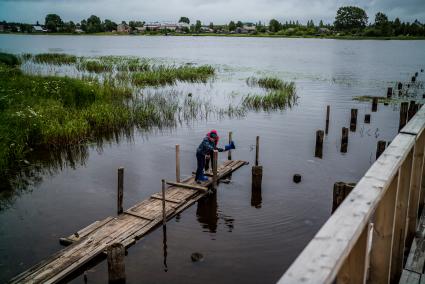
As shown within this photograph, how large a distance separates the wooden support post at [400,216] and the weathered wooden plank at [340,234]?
1.00 meters

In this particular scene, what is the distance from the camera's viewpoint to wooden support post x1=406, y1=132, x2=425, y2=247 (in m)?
4.38

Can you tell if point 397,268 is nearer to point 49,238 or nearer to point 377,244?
point 377,244

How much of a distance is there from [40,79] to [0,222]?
53.2 ft

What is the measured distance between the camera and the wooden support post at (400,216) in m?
3.65

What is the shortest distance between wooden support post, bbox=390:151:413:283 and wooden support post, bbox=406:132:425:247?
427 millimetres

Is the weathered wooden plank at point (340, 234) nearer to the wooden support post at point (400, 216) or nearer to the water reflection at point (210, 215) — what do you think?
the wooden support post at point (400, 216)

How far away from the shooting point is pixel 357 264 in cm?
221

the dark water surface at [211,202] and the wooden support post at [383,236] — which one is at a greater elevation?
the wooden support post at [383,236]

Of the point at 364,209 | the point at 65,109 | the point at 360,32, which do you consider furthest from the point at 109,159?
the point at 360,32

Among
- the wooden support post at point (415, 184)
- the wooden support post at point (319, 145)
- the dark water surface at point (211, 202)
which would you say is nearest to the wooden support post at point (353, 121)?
the dark water surface at point (211, 202)

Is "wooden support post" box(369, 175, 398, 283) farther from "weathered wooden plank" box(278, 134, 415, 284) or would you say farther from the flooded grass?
the flooded grass

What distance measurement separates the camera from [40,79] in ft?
88.4

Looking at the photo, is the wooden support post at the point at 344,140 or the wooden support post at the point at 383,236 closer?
the wooden support post at the point at 383,236

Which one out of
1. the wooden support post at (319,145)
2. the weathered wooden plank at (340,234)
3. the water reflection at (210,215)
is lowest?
the water reflection at (210,215)
